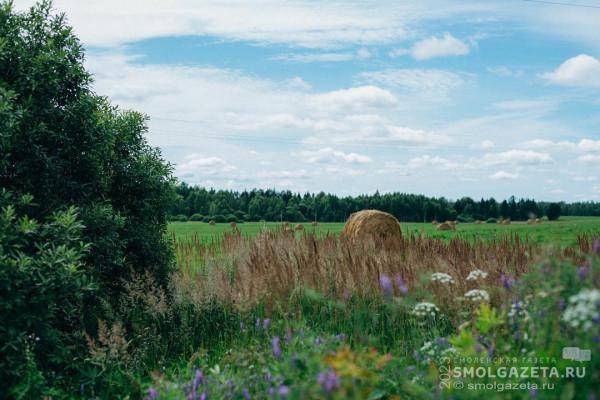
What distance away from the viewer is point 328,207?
4881 centimetres

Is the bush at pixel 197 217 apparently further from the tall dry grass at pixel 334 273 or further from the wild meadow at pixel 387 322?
the tall dry grass at pixel 334 273

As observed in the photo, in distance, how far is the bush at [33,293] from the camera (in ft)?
17.8

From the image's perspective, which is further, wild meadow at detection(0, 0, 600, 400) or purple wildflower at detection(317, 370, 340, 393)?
wild meadow at detection(0, 0, 600, 400)

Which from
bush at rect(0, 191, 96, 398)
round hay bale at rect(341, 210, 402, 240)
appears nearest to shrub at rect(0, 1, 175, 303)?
bush at rect(0, 191, 96, 398)

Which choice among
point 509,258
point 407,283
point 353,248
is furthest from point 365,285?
point 509,258

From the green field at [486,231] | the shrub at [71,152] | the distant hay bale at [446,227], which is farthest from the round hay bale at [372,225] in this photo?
the distant hay bale at [446,227]

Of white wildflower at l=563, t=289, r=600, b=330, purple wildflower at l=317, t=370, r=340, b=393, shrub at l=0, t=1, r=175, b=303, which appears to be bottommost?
purple wildflower at l=317, t=370, r=340, b=393

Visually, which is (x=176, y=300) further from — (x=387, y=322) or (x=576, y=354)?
(x=576, y=354)

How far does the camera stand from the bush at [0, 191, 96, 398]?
544 centimetres

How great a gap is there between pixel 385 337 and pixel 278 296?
1545 mm

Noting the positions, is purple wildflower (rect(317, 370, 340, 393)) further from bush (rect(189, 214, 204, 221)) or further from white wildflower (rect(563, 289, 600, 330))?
bush (rect(189, 214, 204, 221))

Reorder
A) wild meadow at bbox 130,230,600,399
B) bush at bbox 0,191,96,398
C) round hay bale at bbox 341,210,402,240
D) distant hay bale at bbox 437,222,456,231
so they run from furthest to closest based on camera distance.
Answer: distant hay bale at bbox 437,222,456,231 → round hay bale at bbox 341,210,402,240 → bush at bbox 0,191,96,398 → wild meadow at bbox 130,230,600,399

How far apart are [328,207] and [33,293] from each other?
4344cm

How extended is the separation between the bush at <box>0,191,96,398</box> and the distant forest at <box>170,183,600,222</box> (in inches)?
1561
